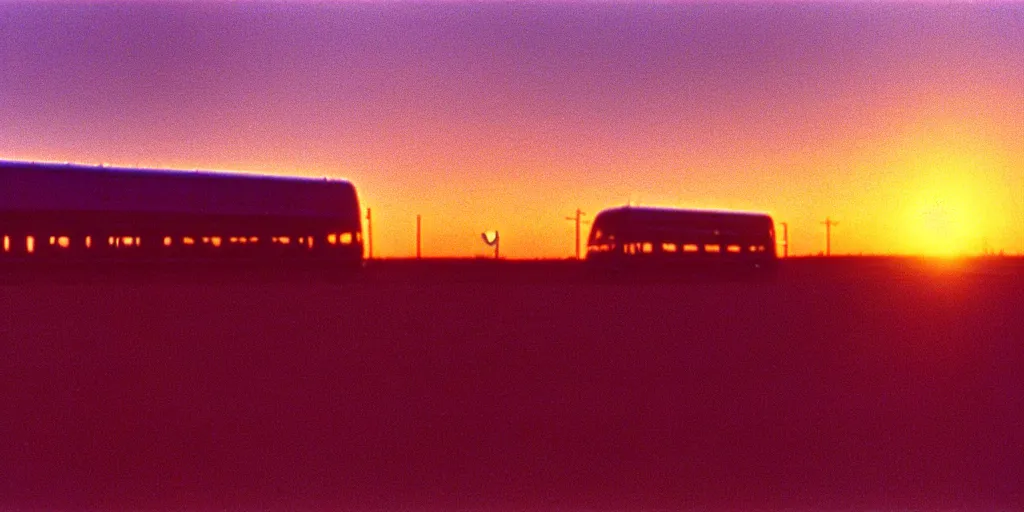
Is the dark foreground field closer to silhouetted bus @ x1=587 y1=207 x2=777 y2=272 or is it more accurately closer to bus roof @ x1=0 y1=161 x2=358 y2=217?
bus roof @ x1=0 y1=161 x2=358 y2=217

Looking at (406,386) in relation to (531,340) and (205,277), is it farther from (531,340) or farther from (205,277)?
(205,277)

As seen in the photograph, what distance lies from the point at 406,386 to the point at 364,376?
2.16 feet

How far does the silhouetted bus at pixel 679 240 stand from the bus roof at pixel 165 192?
786 centimetres

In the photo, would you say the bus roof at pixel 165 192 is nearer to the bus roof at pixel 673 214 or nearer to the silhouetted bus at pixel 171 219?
the silhouetted bus at pixel 171 219

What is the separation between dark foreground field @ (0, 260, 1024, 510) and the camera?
4664 millimetres

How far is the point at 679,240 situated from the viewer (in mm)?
28062

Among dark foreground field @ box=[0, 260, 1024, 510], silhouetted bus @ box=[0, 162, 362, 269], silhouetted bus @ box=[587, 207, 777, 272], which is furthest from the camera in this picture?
silhouetted bus @ box=[587, 207, 777, 272]

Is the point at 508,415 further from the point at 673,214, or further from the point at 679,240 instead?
the point at 673,214

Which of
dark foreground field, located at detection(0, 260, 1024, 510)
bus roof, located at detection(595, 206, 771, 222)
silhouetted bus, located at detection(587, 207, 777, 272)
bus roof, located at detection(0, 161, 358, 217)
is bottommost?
dark foreground field, located at detection(0, 260, 1024, 510)

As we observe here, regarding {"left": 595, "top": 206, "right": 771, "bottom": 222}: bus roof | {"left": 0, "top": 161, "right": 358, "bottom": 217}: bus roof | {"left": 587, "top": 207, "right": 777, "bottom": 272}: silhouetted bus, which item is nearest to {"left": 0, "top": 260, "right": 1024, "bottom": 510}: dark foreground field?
{"left": 0, "top": 161, "right": 358, "bottom": 217}: bus roof

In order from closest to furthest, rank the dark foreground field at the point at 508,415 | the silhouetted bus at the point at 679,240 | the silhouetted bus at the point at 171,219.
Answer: the dark foreground field at the point at 508,415
the silhouetted bus at the point at 171,219
the silhouetted bus at the point at 679,240

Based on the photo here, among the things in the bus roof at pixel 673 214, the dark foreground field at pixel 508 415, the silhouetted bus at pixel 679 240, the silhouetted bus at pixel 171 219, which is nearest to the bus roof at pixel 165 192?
the silhouetted bus at pixel 171 219

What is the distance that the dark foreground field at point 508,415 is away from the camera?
15.3 feet

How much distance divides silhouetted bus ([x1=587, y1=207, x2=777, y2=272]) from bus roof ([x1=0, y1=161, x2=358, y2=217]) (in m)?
7.86
